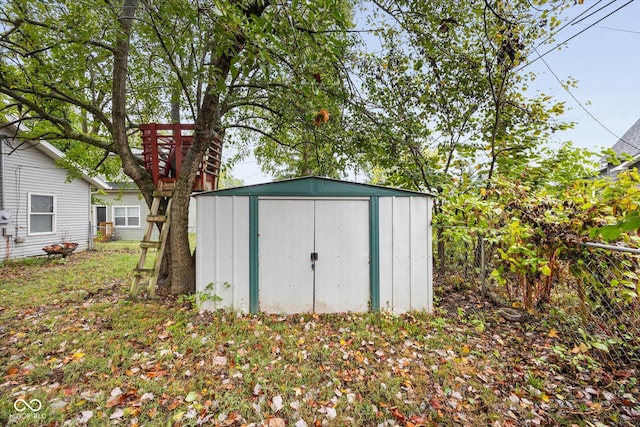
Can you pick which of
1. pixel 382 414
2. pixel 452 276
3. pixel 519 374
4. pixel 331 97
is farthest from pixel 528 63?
pixel 382 414

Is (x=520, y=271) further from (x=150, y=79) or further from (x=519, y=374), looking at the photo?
(x=150, y=79)

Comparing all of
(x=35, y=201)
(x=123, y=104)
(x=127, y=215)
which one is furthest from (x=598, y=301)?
(x=127, y=215)

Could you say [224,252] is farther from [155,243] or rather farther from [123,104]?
[123,104]

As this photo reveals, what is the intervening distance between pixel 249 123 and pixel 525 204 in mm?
6613

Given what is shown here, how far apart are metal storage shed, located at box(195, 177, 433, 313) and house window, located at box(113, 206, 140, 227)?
1324 cm

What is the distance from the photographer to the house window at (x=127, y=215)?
567 inches

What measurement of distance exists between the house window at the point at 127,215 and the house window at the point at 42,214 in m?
5.17

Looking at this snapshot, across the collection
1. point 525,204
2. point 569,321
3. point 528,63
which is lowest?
point 569,321

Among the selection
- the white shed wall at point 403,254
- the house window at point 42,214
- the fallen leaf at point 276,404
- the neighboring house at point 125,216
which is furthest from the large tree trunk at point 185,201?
the neighboring house at point 125,216

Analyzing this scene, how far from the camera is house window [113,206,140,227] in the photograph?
1440 cm

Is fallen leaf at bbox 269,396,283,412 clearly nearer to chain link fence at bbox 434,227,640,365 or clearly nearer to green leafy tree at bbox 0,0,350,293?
green leafy tree at bbox 0,0,350,293

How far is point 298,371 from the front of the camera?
276 centimetres

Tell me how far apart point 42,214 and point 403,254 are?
11804 millimetres

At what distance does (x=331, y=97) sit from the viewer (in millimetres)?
4664
